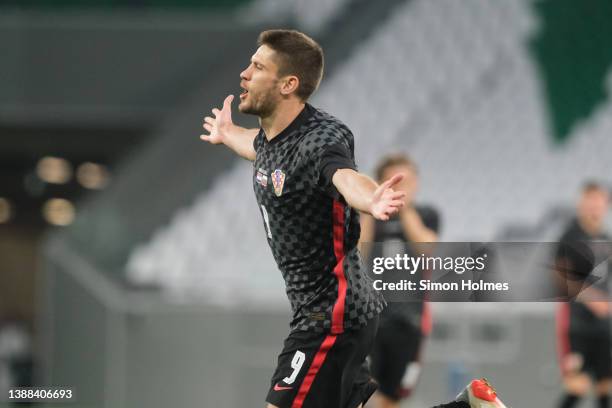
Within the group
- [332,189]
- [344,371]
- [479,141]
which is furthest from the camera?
[479,141]

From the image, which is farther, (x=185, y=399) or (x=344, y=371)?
(x=185, y=399)

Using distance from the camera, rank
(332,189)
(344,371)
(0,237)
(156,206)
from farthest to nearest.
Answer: (0,237)
(156,206)
(344,371)
(332,189)

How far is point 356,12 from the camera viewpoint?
12250mm

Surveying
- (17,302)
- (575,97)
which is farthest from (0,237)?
(575,97)

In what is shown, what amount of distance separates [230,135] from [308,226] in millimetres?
844

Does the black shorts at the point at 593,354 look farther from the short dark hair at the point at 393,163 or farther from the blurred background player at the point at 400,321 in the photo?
the short dark hair at the point at 393,163

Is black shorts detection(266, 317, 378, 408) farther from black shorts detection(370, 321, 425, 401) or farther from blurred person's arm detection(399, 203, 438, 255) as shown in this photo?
black shorts detection(370, 321, 425, 401)

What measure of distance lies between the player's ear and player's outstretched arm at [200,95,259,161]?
52 centimetres

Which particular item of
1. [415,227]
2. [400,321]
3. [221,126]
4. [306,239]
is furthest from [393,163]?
[306,239]

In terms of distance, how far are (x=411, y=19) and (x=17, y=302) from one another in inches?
493

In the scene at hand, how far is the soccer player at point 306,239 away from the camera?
3873mm

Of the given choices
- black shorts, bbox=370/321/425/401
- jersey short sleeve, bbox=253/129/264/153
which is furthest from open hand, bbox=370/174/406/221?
black shorts, bbox=370/321/425/401

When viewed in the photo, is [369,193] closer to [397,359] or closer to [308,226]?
[308,226]

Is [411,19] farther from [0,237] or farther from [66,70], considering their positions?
[0,237]
